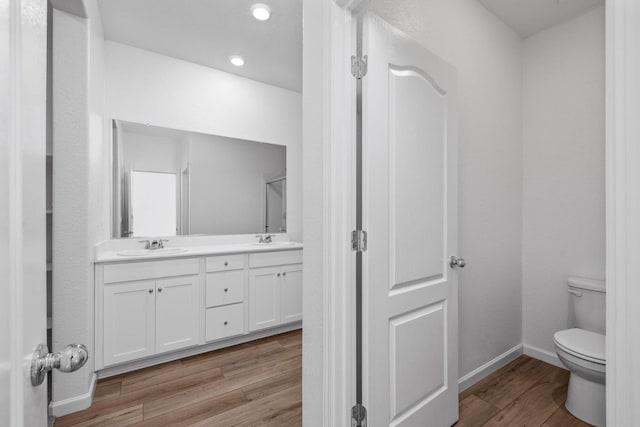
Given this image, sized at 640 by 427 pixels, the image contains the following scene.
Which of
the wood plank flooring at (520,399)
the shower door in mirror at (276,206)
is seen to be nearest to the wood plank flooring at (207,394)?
the wood plank flooring at (520,399)

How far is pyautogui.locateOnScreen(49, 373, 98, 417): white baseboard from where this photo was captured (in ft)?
5.81

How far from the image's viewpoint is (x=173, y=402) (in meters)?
1.93

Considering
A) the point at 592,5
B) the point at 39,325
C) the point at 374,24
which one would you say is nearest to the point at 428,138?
the point at 374,24

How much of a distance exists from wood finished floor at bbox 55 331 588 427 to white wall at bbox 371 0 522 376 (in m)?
0.22

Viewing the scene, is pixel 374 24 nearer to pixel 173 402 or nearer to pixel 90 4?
Answer: pixel 90 4

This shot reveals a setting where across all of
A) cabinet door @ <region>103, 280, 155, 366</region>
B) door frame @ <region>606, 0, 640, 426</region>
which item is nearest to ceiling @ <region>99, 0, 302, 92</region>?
cabinet door @ <region>103, 280, 155, 366</region>

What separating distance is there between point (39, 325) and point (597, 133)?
9.90 feet

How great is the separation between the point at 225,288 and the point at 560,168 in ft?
9.46

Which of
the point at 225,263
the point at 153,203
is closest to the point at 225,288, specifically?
the point at 225,263

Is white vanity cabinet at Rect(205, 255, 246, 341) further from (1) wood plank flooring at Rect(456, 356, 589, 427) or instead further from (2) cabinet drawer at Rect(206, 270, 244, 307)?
(1) wood plank flooring at Rect(456, 356, 589, 427)

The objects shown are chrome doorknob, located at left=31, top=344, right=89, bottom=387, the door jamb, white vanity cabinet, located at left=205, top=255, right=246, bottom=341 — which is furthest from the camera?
white vanity cabinet, located at left=205, top=255, right=246, bottom=341

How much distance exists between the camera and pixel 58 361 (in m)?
0.52

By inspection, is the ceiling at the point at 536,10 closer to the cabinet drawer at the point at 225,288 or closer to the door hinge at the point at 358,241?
the door hinge at the point at 358,241

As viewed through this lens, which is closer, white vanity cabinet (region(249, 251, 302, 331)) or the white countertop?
the white countertop
